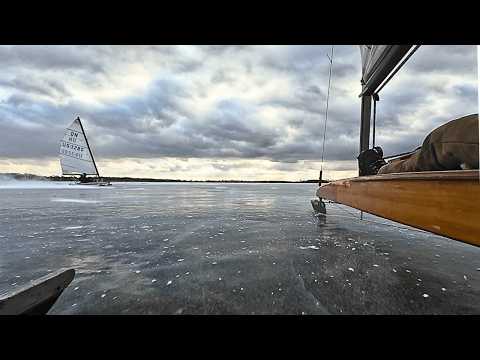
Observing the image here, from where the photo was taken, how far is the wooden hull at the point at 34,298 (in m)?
1.38

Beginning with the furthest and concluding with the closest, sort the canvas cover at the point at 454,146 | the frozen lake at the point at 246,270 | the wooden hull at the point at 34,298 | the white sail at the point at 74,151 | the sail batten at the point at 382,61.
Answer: the white sail at the point at 74,151 < the sail batten at the point at 382,61 < the frozen lake at the point at 246,270 < the wooden hull at the point at 34,298 < the canvas cover at the point at 454,146

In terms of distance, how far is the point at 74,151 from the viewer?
96.1ft

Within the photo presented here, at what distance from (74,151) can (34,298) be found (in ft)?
110

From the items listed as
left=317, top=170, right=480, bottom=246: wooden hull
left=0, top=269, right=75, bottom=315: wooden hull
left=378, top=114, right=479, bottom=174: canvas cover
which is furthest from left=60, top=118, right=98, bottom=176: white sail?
left=378, top=114, right=479, bottom=174: canvas cover

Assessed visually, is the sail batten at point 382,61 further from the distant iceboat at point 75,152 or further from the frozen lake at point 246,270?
the distant iceboat at point 75,152

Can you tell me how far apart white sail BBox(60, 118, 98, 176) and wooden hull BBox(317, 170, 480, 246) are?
112 feet

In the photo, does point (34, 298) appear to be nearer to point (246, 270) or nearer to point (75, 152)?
point (246, 270)

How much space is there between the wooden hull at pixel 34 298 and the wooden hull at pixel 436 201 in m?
2.21

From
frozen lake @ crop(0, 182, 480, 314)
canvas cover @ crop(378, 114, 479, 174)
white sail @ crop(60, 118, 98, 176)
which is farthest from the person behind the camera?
white sail @ crop(60, 118, 98, 176)

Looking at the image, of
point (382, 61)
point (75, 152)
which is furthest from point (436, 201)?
point (75, 152)

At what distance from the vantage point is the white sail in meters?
29.0

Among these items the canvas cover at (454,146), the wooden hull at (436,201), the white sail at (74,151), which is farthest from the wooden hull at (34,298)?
the white sail at (74,151)

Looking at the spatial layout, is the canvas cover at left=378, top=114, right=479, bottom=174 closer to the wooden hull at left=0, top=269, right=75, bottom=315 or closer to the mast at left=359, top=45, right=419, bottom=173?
the wooden hull at left=0, top=269, right=75, bottom=315
